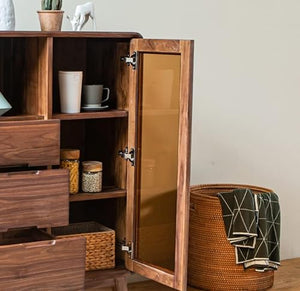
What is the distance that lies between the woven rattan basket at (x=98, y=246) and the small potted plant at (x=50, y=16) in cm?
71

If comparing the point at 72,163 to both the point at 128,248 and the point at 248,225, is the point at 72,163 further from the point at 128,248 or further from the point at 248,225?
the point at 248,225

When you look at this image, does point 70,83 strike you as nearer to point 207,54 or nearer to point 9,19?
point 9,19

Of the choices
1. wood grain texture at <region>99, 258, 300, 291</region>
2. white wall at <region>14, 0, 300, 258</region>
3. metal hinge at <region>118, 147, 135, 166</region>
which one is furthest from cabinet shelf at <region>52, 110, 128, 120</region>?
wood grain texture at <region>99, 258, 300, 291</region>

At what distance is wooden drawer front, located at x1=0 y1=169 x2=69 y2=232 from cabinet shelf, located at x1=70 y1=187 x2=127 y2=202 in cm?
20

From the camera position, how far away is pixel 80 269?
101 inches

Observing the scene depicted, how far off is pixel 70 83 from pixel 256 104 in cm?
118

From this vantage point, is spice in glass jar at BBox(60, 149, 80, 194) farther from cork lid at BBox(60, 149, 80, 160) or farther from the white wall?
the white wall

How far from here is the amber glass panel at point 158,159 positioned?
2.67 metres

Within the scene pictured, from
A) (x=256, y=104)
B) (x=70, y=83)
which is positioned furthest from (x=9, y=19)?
(x=256, y=104)

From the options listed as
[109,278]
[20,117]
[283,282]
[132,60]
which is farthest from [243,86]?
[20,117]

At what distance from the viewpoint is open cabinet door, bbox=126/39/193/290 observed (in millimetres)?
2625

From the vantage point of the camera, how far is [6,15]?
103 inches

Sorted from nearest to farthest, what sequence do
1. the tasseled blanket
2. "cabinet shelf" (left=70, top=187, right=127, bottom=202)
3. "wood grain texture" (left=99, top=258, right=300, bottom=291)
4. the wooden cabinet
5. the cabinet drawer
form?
1. the cabinet drawer
2. the wooden cabinet
3. "cabinet shelf" (left=70, top=187, right=127, bottom=202)
4. the tasseled blanket
5. "wood grain texture" (left=99, top=258, right=300, bottom=291)

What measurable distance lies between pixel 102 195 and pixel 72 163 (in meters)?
0.15
